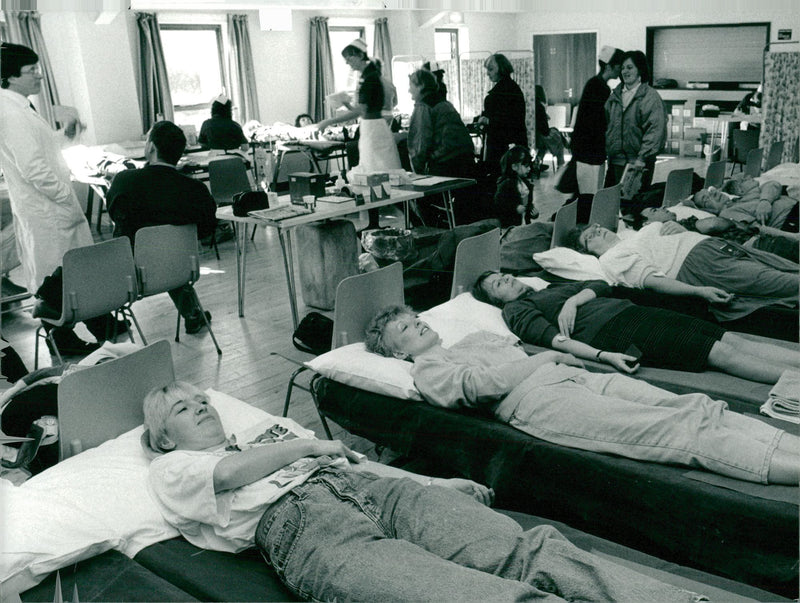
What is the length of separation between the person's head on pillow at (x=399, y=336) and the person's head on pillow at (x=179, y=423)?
0.74 meters

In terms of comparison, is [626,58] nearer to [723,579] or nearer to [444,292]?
[444,292]

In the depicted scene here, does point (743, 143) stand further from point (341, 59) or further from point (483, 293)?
point (341, 59)

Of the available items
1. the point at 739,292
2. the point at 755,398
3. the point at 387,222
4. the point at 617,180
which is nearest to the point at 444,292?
the point at 739,292

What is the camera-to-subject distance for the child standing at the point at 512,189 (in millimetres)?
5328

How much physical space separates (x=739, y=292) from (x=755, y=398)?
3.40ft

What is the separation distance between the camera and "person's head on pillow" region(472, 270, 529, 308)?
10.2 feet

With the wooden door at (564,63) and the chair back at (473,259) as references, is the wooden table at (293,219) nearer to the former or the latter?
the chair back at (473,259)

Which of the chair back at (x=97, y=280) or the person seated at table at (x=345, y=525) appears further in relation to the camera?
the chair back at (x=97, y=280)

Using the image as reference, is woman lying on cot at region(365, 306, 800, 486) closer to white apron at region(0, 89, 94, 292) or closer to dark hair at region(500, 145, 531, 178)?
white apron at region(0, 89, 94, 292)

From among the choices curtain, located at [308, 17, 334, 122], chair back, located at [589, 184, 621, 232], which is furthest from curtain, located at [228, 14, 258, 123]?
chair back, located at [589, 184, 621, 232]

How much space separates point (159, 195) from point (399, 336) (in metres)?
1.97

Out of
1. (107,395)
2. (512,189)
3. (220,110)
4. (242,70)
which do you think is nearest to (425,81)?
(512,189)

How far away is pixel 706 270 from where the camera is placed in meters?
3.32

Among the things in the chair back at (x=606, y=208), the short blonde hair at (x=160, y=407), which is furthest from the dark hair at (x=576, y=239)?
the short blonde hair at (x=160, y=407)
